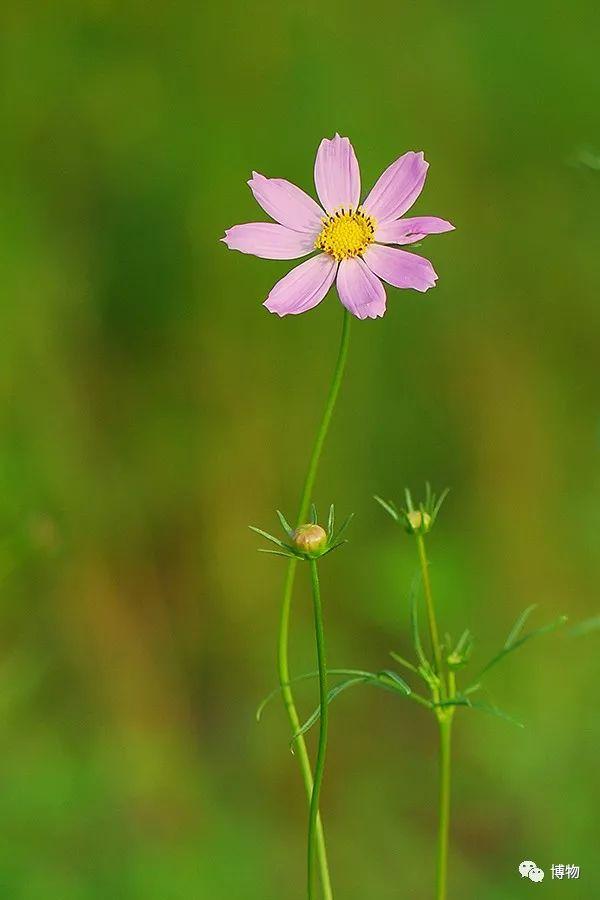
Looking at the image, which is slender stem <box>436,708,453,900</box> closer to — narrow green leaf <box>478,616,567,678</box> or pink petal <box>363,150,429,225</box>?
narrow green leaf <box>478,616,567,678</box>

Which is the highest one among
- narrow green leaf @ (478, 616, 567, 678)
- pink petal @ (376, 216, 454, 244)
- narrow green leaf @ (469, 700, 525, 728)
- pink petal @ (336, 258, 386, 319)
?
pink petal @ (376, 216, 454, 244)

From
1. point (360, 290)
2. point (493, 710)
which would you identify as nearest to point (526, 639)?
point (493, 710)

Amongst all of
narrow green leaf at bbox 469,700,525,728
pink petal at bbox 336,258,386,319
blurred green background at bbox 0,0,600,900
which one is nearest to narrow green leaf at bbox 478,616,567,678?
narrow green leaf at bbox 469,700,525,728

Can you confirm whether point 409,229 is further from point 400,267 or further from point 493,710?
point 493,710

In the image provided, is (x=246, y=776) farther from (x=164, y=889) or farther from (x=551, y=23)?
(x=551, y=23)

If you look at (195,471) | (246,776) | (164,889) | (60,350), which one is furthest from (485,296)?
(164,889)

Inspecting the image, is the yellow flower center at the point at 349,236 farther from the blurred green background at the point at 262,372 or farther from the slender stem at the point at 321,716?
the blurred green background at the point at 262,372
